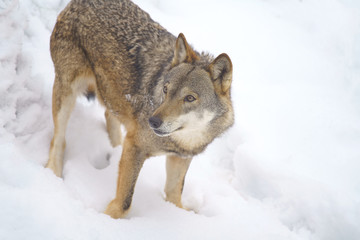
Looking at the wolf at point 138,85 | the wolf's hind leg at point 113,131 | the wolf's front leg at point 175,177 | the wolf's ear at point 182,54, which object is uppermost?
the wolf's ear at point 182,54

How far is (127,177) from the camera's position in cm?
336

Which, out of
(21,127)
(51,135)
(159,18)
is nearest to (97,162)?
(51,135)

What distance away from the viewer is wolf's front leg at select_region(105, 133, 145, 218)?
335 cm

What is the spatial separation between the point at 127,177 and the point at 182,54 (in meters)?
1.33

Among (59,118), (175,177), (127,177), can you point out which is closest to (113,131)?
(59,118)

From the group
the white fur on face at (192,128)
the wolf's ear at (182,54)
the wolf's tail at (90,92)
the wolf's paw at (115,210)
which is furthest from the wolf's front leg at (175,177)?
the wolf's tail at (90,92)

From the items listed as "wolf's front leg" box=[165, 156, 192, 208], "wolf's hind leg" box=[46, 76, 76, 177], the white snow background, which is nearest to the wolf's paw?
the white snow background

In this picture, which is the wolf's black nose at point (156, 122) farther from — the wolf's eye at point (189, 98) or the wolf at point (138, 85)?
the wolf's eye at point (189, 98)

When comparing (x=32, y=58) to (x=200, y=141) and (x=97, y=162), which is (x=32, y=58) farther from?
(x=200, y=141)

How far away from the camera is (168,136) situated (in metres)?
3.18

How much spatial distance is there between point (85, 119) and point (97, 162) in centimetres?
72

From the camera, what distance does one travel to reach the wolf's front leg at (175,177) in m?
3.77

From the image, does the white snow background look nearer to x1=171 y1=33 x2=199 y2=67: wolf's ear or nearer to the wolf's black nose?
the wolf's black nose

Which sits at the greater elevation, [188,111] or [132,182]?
[188,111]
